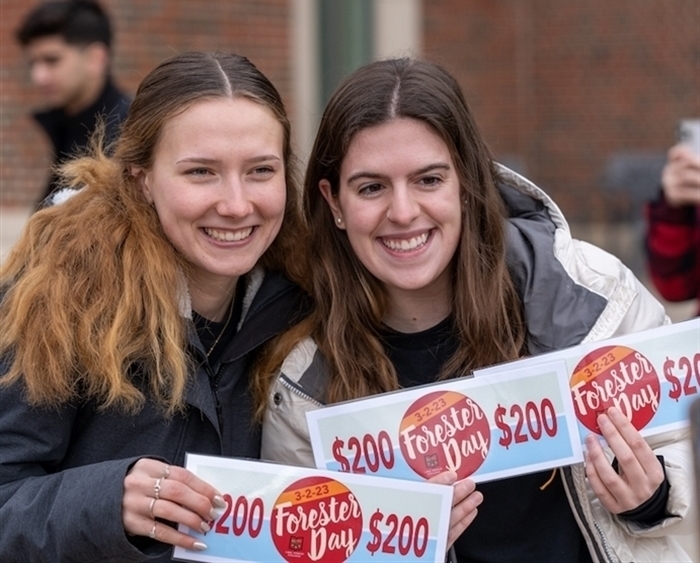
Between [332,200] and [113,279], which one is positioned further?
[332,200]

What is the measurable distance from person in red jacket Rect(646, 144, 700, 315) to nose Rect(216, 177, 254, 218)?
180cm

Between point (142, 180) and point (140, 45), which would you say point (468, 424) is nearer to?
point (142, 180)

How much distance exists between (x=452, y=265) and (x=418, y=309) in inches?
5.9

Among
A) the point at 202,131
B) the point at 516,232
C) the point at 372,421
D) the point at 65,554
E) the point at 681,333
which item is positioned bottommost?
the point at 65,554

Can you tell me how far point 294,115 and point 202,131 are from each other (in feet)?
Result: 22.9

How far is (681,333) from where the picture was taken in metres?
2.69

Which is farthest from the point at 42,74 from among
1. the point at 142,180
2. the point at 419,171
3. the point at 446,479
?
the point at 446,479

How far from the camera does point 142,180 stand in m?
2.89

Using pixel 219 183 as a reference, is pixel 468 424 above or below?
below

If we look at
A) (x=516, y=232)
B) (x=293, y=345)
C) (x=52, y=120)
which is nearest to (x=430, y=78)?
(x=516, y=232)

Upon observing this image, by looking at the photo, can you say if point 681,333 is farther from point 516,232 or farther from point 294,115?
point 294,115

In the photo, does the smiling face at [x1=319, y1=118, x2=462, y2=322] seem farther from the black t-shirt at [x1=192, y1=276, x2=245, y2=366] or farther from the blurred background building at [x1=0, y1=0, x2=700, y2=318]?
the blurred background building at [x1=0, y1=0, x2=700, y2=318]

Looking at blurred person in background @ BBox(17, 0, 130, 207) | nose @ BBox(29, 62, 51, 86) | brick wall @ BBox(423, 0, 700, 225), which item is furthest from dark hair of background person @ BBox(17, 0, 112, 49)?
brick wall @ BBox(423, 0, 700, 225)

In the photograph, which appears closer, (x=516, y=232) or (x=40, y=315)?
(x=40, y=315)
